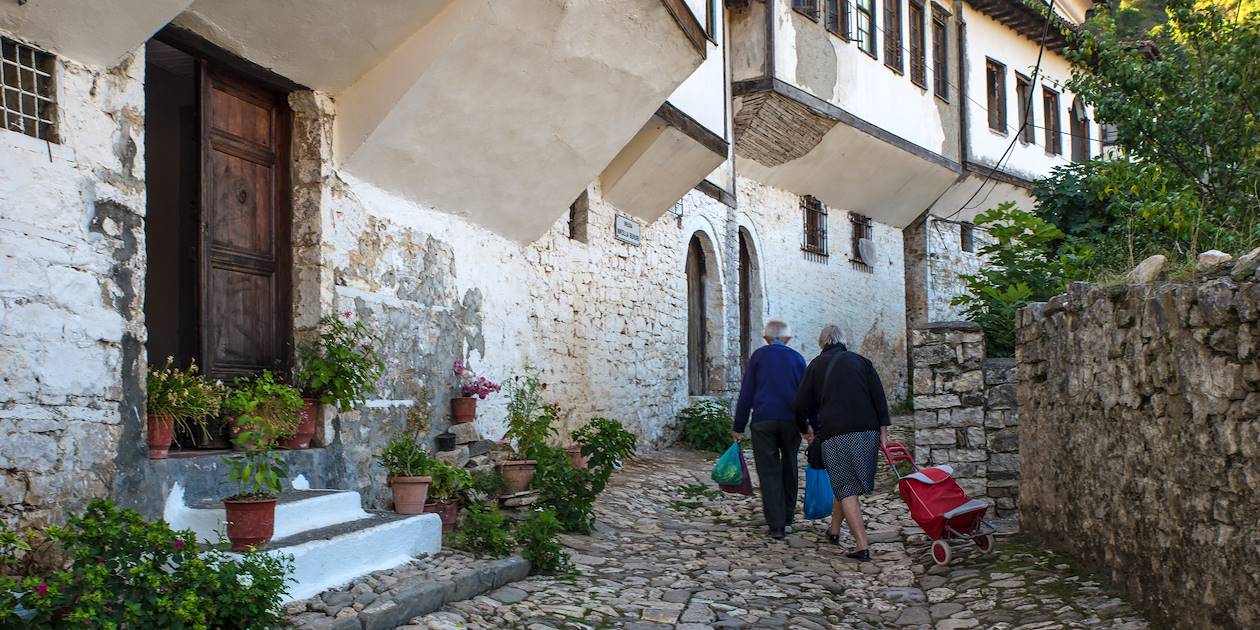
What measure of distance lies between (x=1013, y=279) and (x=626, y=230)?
378 cm

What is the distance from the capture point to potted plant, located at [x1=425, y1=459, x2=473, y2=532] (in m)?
6.58

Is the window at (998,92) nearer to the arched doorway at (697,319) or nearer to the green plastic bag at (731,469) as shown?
the arched doorway at (697,319)

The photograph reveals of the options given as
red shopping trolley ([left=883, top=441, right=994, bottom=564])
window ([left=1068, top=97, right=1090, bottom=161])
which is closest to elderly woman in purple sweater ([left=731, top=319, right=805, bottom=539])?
red shopping trolley ([left=883, top=441, right=994, bottom=564])

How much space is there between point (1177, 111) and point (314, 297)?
6.61 m

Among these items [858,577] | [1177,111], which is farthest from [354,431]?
[1177,111]

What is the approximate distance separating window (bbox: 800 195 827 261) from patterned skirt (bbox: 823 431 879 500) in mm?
8829

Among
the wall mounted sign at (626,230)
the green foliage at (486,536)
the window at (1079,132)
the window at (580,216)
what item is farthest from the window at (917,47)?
the green foliage at (486,536)

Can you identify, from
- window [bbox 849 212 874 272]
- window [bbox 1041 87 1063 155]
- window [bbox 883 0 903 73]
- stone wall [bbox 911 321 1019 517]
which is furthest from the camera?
window [bbox 1041 87 1063 155]

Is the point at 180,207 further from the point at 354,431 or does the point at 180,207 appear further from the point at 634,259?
the point at 634,259

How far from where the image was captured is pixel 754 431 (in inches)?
301

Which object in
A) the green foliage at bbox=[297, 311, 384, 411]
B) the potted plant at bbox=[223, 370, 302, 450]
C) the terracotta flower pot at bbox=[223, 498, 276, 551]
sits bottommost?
the terracotta flower pot at bbox=[223, 498, 276, 551]

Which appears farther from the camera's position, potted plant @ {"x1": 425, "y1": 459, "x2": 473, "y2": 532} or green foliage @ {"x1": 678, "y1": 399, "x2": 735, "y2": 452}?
green foliage @ {"x1": 678, "y1": 399, "x2": 735, "y2": 452}

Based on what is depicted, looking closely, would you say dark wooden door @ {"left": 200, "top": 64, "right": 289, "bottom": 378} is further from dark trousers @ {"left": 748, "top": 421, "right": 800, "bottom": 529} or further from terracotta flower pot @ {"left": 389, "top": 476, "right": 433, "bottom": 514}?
dark trousers @ {"left": 748, "top": 421, "right": 800, "bottom": 529}

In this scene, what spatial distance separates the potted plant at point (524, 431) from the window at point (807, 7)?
6356mm
